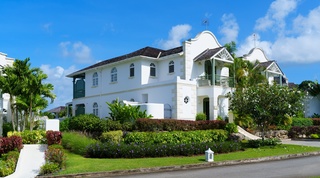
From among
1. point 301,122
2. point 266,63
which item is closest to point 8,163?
point 301,122

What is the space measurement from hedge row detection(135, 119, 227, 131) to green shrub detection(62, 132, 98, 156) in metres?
4.54

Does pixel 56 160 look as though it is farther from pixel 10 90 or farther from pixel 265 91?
pixel 265 91

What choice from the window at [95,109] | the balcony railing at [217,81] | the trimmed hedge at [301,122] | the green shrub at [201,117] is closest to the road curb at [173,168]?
the green shrub at [201,117]

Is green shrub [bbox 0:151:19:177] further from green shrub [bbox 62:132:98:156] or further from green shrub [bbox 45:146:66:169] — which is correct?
green shrub [bbox 62:132:98:156]

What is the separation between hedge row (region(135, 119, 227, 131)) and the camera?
23625mm

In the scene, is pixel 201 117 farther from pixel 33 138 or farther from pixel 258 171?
pixel 258 171

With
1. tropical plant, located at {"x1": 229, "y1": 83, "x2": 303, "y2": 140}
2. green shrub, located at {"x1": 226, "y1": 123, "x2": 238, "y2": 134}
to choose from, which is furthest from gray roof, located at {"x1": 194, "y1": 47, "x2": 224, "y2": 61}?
tropical plant, located at {"x1": 229, "y1": 83, "x2": 303, "y2": 140}

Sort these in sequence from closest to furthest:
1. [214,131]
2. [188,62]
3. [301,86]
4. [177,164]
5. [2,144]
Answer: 1. [177,164]
2. [2,144]
3. [214,131]
4. [188,62]
5. [301,86]

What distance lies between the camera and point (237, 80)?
1318 inches

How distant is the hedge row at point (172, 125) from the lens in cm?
2362

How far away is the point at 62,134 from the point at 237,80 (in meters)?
18.5

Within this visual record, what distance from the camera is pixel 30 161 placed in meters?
16.6

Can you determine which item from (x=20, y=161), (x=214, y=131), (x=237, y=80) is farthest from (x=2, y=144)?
(x=237, y=80)

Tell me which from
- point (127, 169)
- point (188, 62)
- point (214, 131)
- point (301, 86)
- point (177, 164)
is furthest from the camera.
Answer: point (301, 86)
